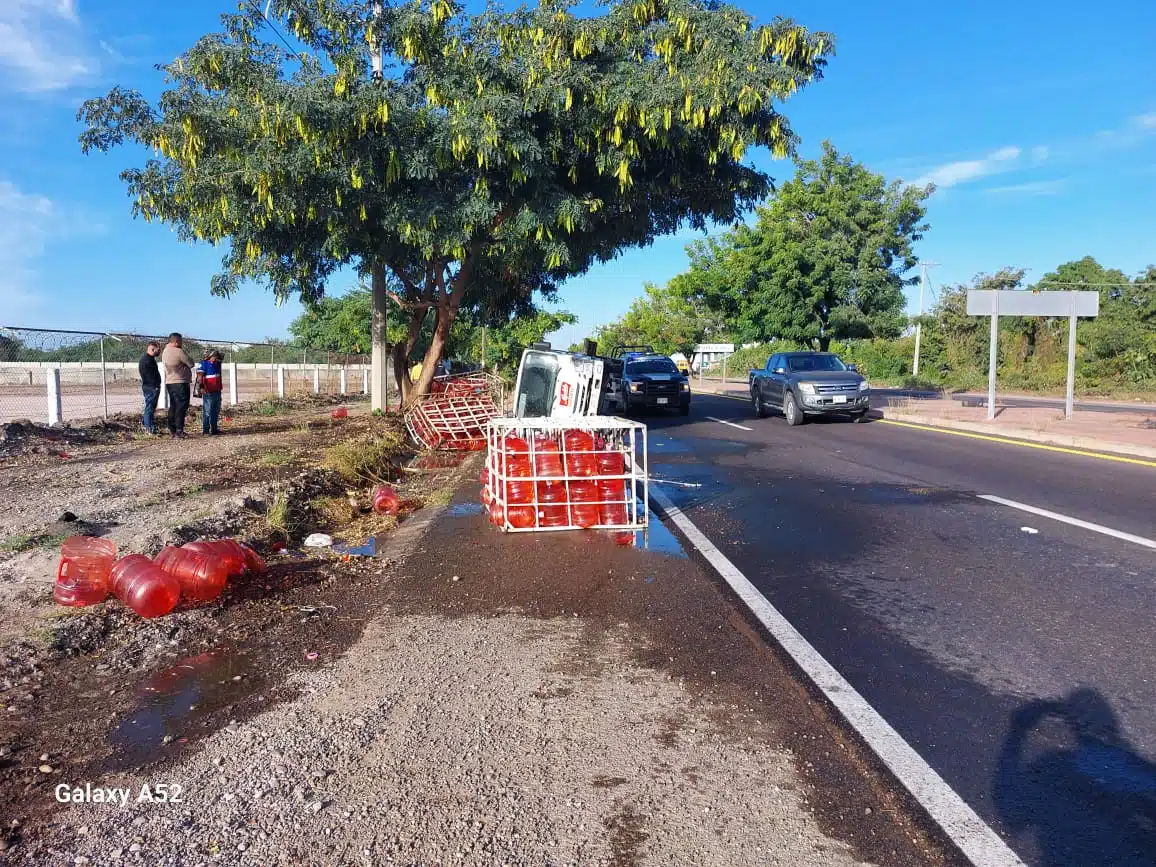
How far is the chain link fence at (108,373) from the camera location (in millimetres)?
16125

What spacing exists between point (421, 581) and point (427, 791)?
3.20m

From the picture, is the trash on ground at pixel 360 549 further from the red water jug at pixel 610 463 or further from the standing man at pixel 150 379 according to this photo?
the standing man at pixel 150 379

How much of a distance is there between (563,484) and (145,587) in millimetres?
3877

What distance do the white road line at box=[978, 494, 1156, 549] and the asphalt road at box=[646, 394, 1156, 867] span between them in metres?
0.15

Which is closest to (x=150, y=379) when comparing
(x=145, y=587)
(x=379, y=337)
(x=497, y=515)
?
(x=379, y=337)

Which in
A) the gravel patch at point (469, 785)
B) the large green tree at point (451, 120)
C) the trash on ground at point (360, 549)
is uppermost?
the large green tree at point (451, 120)

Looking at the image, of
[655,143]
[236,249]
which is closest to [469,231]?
[655,143]

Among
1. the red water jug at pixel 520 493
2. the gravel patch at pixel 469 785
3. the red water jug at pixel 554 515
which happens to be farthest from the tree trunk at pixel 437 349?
the gravel patch at pixel 469 785

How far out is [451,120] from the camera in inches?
541

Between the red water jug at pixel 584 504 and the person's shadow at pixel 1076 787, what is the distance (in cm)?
463

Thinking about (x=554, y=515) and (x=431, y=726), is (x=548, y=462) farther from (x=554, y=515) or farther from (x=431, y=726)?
(x=431, y=726)

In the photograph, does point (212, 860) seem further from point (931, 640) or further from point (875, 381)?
point (875, 381)

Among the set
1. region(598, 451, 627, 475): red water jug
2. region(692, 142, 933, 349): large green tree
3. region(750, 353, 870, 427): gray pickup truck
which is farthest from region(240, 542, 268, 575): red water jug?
region(692, 142, 933, 349): large green tree

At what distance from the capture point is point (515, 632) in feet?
16.8
